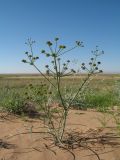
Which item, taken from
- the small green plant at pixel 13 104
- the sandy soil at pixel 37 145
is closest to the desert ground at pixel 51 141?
the sandy soil at pixel 37 145

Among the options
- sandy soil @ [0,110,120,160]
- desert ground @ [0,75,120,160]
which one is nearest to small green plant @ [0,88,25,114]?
desert ground @ [0,75,120,160]

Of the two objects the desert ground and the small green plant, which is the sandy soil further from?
the small green plant

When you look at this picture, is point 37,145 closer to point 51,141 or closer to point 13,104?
point 51,141

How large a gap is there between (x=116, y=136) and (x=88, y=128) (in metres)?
0.60

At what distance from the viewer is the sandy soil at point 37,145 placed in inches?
158

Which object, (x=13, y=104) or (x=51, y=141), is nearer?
(x=51, y=141)

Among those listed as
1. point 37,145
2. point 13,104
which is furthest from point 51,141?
point 13,104

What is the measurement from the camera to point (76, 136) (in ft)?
15.5

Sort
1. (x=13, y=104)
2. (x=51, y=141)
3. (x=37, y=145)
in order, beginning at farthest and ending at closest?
(x=13, y=104), (x=51, y=141), (x=37, y=145)

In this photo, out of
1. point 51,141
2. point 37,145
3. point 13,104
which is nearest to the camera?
point 37,145

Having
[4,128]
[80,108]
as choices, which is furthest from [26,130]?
[80,108]

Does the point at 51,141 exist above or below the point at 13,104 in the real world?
below

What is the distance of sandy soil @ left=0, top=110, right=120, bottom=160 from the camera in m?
4.02

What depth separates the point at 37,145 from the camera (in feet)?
14.3
